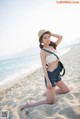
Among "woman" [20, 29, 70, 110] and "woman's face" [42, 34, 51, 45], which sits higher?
"woman's face" [42, 34, 51, 45]

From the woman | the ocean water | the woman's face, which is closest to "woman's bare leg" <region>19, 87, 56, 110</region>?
the woman

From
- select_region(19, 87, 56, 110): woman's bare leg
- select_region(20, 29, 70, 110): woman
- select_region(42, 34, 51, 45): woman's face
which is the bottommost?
select_region(19, 87, 56, 110): woman's bare leg

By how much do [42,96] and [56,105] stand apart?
0.93 metres

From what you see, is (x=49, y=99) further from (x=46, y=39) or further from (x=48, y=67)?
(x=46, y=39)

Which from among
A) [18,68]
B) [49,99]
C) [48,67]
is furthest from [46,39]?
[18,68]

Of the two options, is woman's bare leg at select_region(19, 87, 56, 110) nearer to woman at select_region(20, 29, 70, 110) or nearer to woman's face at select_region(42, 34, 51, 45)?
woman at select_region(20, 29, 70, 110)

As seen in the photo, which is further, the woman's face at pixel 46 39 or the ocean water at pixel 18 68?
the ocean water at pixel 18 68

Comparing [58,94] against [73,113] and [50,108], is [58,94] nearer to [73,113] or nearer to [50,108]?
[50,108]

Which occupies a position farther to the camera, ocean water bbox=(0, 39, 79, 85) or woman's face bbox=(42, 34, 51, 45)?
ocean water bbox=(0, 39, 79, 85)

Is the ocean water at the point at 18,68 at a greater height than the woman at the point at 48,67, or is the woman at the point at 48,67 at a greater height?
the woman at the point at 48,67

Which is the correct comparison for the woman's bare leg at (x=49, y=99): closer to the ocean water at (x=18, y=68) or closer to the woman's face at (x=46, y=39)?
the woman's face at (x=46, y=39)

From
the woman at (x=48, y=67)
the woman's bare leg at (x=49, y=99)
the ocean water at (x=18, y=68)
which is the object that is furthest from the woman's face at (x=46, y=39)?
the ocean water at (x=18, y=68)

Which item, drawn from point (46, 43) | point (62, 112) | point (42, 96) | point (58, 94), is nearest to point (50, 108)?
point (62, 112)

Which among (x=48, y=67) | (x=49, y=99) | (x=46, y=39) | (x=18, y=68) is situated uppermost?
(x=46, y=39)
